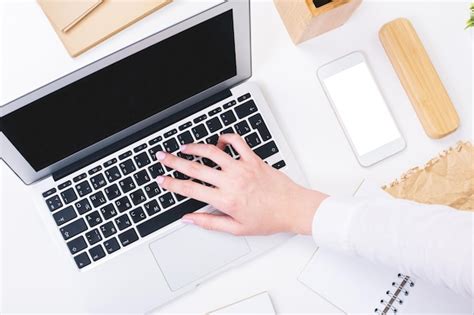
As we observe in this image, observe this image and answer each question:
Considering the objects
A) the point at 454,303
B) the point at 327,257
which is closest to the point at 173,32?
the point at 327,257

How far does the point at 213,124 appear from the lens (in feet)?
2.35

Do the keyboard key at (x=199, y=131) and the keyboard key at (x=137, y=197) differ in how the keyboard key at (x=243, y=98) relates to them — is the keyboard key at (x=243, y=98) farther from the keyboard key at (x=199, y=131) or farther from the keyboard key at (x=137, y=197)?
the keyboard key at (x=137, y=197)

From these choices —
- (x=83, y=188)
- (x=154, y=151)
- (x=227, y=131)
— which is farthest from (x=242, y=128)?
(x=83, y=188)

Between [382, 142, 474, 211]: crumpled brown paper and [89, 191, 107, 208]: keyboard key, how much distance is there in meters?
0.39

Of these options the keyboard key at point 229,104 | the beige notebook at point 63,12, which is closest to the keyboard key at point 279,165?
the keyboard key at point 229,104

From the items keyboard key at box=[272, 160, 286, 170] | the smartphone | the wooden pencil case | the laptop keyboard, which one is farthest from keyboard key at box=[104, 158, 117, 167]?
the wooden pencil case

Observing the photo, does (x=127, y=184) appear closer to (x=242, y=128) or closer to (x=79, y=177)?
(x=79, y=177)

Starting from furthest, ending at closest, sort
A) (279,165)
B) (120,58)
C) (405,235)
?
(279,165), (405,235), (120,58)

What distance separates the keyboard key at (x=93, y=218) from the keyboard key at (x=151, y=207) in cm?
6

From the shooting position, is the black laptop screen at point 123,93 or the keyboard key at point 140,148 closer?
the black laptop screen at point 123,93

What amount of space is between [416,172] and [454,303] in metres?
0.19

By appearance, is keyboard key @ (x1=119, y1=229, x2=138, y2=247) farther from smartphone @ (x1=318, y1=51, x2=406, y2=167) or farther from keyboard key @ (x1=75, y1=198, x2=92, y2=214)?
smartphone @ (x1=318, y1=51, x2=406, y2=167)

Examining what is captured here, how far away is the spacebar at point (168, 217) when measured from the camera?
70 cm

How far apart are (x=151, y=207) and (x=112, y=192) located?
2.1 inches
